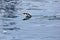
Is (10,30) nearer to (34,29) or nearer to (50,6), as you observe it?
(34,29)

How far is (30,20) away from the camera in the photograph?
3.57 meters

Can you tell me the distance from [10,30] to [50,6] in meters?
1.27

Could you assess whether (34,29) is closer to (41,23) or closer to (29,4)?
(41,23)

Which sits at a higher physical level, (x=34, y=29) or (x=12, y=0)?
(x=12, y=0)

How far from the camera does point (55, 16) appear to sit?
380 centimetres

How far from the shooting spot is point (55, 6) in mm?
4207

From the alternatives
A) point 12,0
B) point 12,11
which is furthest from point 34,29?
point 12,0

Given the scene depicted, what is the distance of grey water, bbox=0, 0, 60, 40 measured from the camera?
3105 mm

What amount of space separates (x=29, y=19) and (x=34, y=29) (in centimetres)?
36

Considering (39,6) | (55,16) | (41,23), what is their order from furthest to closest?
(39,6), (55,16), (41,23)

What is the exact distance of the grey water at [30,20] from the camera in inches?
122

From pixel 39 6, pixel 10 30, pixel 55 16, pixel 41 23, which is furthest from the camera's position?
pixel 39 6

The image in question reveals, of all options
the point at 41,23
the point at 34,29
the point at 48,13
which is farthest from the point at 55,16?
the point at 34,29

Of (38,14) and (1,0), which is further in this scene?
(1,0)
